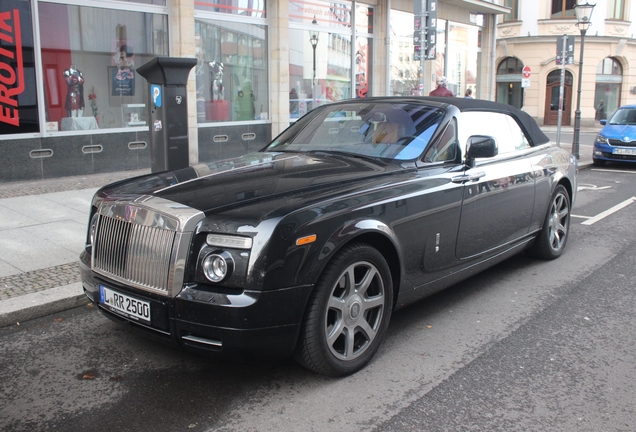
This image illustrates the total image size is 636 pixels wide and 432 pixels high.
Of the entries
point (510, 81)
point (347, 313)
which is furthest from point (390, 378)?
point (510, 81)

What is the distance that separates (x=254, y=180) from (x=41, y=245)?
3.59 m

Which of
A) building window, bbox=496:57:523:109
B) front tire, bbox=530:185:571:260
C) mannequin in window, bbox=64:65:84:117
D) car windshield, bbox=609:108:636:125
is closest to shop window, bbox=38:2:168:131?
mannequin in window, bbox=64:65:84:117

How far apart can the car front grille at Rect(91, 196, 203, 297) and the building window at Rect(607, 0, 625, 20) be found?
3957 cm

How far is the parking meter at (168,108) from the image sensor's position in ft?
22.1

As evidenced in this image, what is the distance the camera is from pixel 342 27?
→ 58.2 feet

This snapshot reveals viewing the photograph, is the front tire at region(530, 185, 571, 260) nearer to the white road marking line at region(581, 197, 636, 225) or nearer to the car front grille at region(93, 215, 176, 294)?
the white road marking line at region(581, 197, 636, 225)

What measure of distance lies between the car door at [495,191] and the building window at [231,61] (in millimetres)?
9297

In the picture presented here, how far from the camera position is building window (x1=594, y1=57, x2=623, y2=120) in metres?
38.0

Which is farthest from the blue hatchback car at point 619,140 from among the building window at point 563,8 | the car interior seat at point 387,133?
the building window at point 563,8

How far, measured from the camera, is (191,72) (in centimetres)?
1310

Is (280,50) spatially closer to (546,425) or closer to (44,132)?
(44,132)

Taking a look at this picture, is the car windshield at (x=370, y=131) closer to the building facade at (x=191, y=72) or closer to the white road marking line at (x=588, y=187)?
the building facade at (x=191, y=72)

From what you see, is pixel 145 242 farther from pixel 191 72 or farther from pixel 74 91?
pixel 191 72

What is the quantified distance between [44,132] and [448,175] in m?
8.60
